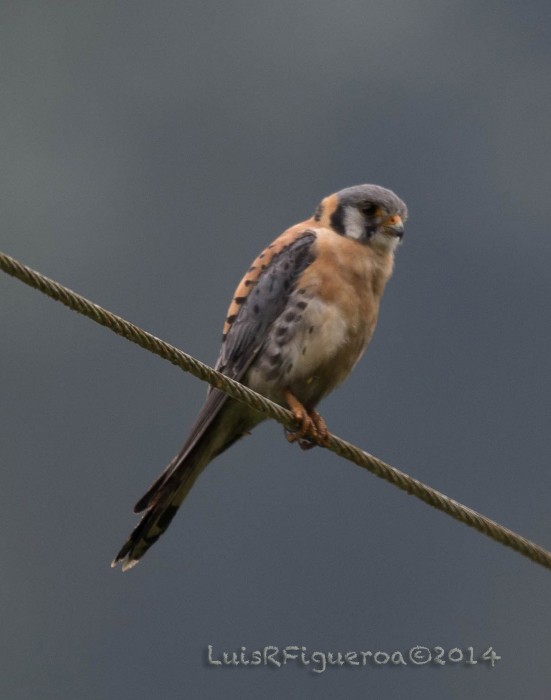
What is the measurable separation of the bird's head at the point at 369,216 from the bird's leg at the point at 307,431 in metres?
0.72

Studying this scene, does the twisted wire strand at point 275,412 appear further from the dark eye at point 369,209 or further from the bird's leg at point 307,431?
the dark eye at point 369,209

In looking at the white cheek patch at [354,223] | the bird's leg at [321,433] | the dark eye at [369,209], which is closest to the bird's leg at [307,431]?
the bird's leg at [321,433]

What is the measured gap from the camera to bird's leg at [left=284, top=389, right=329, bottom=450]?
13.9 ft

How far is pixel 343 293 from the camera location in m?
4.54

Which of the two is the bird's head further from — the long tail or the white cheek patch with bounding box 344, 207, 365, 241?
the long tail

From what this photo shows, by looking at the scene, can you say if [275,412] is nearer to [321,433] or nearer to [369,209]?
[321,433]

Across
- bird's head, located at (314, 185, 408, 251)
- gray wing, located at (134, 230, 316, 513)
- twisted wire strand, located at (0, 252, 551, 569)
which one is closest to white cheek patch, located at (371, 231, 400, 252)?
bird's head, located at (314, 185, 408, 251)

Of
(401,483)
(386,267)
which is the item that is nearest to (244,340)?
(386,267)

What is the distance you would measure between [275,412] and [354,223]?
4.24 ft

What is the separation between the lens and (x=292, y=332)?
452 cm

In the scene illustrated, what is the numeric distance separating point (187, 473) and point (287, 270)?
811 millimetres

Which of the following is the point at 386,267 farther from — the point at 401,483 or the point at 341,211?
the point at 401,483

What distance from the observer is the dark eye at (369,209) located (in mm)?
4816

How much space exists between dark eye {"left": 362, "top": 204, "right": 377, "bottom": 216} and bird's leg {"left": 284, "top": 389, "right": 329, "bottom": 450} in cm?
82
